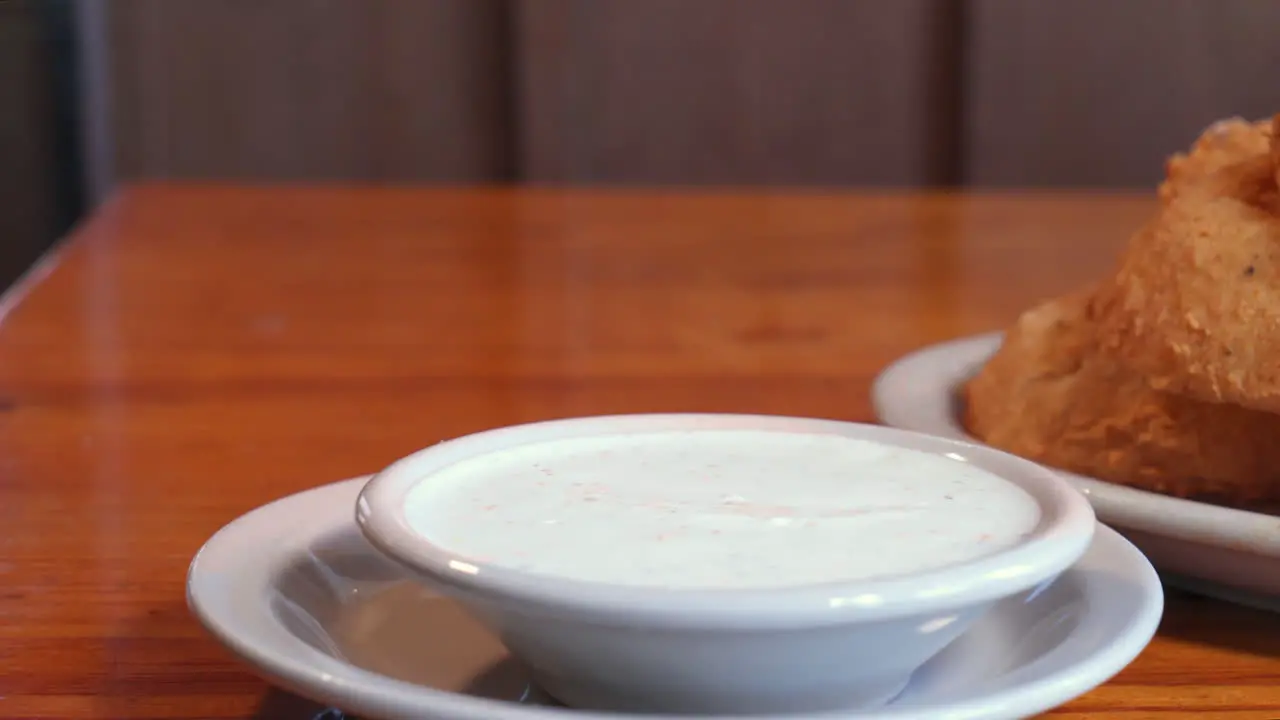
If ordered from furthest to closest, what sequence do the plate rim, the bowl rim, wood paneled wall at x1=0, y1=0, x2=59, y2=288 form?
wood paneled wall at x1=0, y1=0, x2=59, y2=288 → the plate rim → the bowl rim

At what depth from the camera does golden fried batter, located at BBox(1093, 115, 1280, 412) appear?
20.7 inches

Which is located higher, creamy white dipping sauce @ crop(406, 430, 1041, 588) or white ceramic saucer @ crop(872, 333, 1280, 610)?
creamy white dipping sauce @ crop(406, 430, 1041, 588)

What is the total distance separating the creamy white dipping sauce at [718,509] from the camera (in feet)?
1.32

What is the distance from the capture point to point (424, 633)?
0.49m

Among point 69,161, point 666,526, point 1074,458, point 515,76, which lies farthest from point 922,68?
point 666,526

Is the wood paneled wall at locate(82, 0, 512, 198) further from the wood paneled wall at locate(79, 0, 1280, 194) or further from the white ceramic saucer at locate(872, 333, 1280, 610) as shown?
the white ceramic saucer at locate(872, 333, 1280, 610)

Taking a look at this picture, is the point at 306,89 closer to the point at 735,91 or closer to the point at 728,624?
the point at 735,91

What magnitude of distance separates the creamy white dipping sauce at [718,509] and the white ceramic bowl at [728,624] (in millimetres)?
12

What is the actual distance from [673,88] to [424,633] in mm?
2586

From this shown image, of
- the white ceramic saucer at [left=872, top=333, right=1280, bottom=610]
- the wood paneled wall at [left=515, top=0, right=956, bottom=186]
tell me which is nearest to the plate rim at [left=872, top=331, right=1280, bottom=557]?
the white ceramic saucer at [left=872, top=333, right=1280, bottom=610]

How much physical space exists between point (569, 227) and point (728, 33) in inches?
52.9

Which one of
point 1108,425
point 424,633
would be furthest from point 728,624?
point 1108,425

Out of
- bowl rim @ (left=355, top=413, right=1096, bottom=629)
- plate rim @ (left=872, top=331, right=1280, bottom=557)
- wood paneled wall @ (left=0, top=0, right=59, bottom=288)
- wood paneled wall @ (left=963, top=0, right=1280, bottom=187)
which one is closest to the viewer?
bowl rim @ (left=355, top=413, right=1096, bottom=629)

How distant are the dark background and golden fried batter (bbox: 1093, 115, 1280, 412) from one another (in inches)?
92.9
